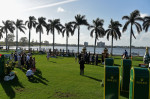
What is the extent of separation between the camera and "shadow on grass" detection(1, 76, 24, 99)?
802 centimetres

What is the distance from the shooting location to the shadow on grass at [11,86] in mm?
8023

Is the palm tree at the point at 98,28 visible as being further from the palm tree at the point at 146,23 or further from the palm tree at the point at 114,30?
the palm tree at the point at 146,23

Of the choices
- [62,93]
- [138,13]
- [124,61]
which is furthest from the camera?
[138,13]

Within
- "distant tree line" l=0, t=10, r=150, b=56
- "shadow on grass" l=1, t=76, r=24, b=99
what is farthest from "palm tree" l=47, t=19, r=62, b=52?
"shadow on grass" l=1, t=76, r=24, b=99

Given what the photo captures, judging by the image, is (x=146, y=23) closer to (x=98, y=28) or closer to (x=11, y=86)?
(x=98, y=28)

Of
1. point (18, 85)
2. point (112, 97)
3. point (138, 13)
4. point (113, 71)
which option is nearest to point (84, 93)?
point (112, 97)

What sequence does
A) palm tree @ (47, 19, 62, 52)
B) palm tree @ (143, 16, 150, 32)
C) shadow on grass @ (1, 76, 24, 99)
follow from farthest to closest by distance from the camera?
palm tree @ (47, 19, 62, 52) → palm tree @ (143, 16, 150, 32) → shadow on grass @ (1, 76, 24, 99)

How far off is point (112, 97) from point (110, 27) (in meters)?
34.9

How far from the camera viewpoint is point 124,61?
867cm

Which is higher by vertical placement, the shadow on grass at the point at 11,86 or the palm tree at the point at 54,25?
the palm tree at the point at 54,25

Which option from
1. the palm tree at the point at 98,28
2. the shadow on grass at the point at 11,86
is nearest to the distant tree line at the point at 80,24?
the palm tree at the point at 98,28

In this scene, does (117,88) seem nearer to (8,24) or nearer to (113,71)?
(113,71)

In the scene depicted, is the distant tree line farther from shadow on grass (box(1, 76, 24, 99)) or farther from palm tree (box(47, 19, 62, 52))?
shadow on grass (box(1, 76, 24, 99))

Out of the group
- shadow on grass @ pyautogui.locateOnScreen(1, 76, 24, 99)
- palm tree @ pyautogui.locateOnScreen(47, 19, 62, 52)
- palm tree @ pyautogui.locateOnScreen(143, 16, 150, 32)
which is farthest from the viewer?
palm tree @ pyautogui.locateOnScreen(47, 19, 62, 52)
